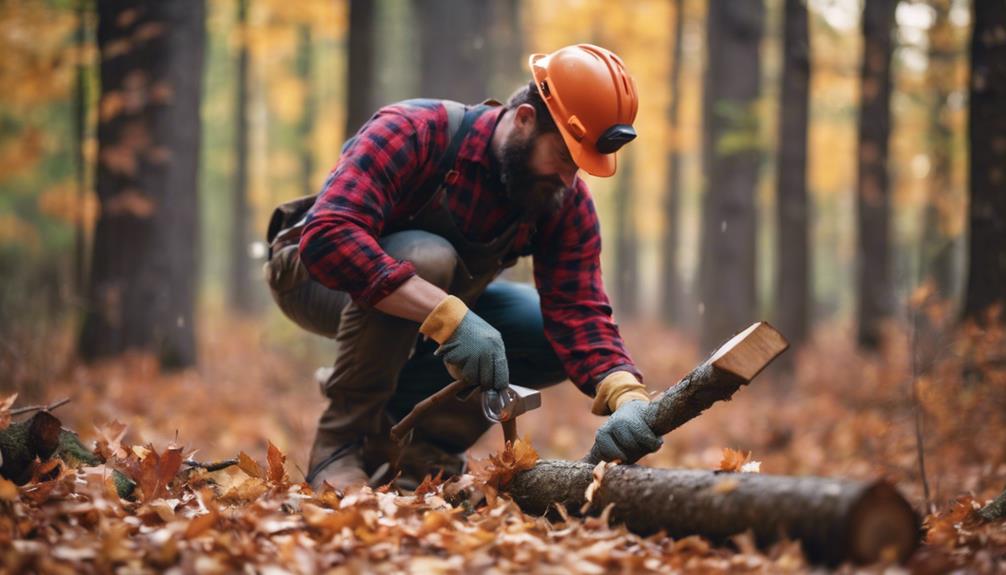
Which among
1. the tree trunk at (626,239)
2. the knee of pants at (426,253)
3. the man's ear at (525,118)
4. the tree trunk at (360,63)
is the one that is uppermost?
the tree trunk at (360,63)

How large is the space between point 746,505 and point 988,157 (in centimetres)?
431

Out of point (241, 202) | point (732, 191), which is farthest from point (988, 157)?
point (241, 202)

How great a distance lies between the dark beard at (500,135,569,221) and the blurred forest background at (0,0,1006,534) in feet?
4.43

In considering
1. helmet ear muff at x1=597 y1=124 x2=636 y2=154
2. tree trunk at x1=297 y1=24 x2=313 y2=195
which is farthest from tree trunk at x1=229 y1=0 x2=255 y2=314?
helmet ear muff at x1=597 y1=124 x2=636 y2=154

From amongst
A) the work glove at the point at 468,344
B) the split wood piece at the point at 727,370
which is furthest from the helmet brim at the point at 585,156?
the split wood piece at the point at 727,370

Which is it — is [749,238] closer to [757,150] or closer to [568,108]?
[757,150]

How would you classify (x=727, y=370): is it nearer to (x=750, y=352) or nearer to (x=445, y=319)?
(x=750, y=352)

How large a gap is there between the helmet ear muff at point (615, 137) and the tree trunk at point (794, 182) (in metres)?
7.53

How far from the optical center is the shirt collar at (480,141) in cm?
361

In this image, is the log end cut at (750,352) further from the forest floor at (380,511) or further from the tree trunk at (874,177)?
the tree trunk at (874,177)

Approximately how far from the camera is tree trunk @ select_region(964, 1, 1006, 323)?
5672 mm

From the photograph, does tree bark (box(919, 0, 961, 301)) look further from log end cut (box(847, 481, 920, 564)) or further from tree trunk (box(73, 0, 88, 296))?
log end cut (box(847, 481, 920, 564))

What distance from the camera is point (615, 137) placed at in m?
3.32

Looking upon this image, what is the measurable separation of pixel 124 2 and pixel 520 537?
695 cm
